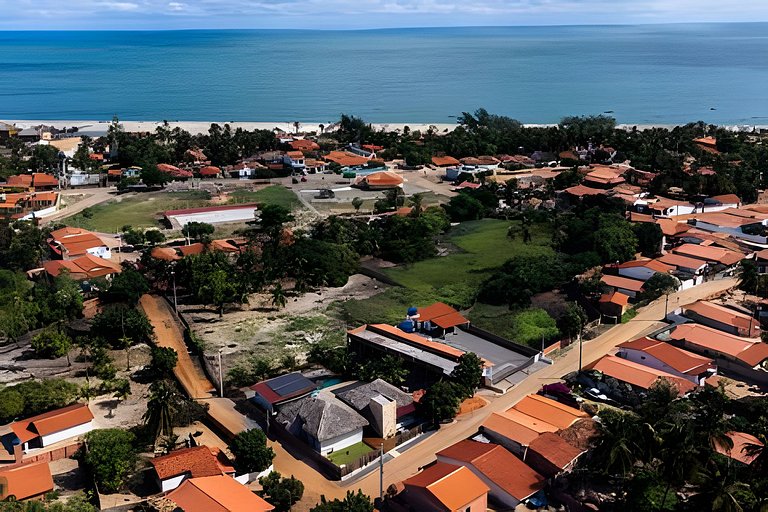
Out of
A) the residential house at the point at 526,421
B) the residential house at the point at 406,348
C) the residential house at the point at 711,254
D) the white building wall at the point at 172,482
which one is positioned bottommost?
the white building wall at the point at 172,482

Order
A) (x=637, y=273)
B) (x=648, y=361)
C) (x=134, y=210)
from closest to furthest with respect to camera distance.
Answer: (x=648, y=361)
(x=637, y=273)
(x=134, y=210)

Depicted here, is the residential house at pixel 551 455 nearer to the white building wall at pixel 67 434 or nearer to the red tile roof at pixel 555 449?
the red tile roof at pixel 555 449

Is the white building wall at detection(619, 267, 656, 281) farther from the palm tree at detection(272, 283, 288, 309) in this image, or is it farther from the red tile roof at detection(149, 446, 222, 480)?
the red tile roof at detection(149, 446, 222, 480)

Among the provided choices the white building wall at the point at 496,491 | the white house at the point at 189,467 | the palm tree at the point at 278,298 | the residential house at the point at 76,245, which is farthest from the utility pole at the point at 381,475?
the residential house at the point at 76,245

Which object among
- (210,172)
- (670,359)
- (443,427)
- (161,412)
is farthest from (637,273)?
(210,172)

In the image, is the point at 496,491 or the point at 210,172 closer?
the point at 496,491

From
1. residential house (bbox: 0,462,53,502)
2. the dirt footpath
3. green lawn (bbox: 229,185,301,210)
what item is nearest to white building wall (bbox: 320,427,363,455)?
the dirt footpath

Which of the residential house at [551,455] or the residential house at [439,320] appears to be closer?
the residential house at [551,455]

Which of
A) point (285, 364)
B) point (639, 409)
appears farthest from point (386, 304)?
point (639, 409)

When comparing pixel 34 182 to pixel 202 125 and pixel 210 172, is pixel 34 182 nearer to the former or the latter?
pixel 210 172
